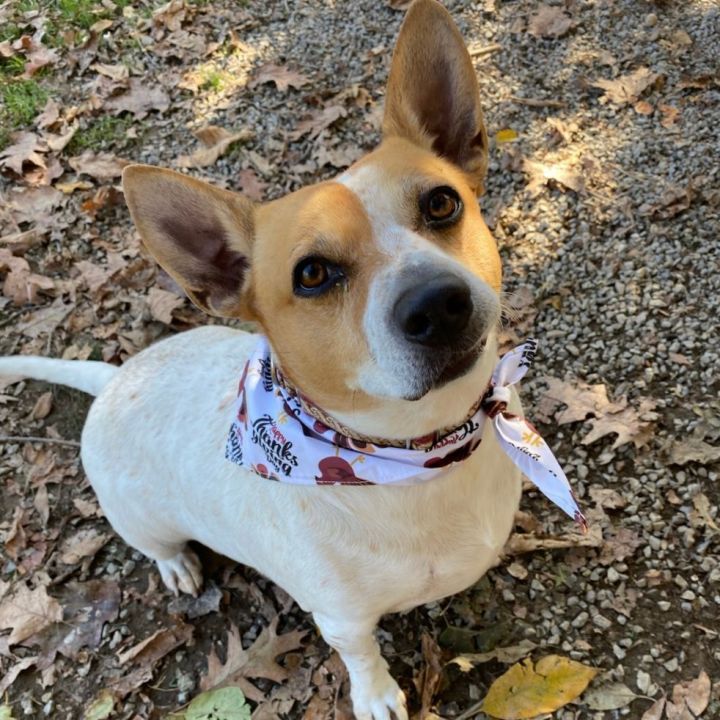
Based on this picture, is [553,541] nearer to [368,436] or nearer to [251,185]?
[368,436]

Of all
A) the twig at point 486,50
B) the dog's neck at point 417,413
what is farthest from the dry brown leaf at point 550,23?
the dog's neck at point 417,413

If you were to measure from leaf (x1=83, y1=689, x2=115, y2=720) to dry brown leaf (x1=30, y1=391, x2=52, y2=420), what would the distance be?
6.25 ft

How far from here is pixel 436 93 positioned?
2.87 meters

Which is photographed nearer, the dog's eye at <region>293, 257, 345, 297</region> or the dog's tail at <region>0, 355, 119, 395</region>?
the dog's eye at <region>293, 257, 345, 297</region>

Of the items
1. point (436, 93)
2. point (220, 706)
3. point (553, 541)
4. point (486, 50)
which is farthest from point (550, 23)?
point (220, 706)

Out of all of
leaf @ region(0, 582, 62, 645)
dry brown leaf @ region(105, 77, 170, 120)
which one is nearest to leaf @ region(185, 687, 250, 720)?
leaf @ region(0, 582, 62, 645)

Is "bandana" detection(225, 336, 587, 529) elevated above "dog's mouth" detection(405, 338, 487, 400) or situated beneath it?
situated beneath

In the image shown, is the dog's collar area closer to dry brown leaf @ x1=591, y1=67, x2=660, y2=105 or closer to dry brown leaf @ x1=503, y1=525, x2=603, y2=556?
dry brown leaf @ x1=503, y1=525, x2=603, y2=556

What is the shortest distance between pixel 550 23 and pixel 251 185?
286 centimetres

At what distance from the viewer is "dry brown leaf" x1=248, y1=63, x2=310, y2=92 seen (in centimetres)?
659

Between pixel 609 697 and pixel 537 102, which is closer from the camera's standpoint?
A: pixel 609 697

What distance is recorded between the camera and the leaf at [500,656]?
11.9 ft

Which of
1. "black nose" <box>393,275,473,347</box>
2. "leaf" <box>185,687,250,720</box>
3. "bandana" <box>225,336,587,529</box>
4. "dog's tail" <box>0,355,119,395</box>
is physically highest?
"black nose" <box>393,275,473,347</box>

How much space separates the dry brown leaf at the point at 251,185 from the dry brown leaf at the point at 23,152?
1855mm
